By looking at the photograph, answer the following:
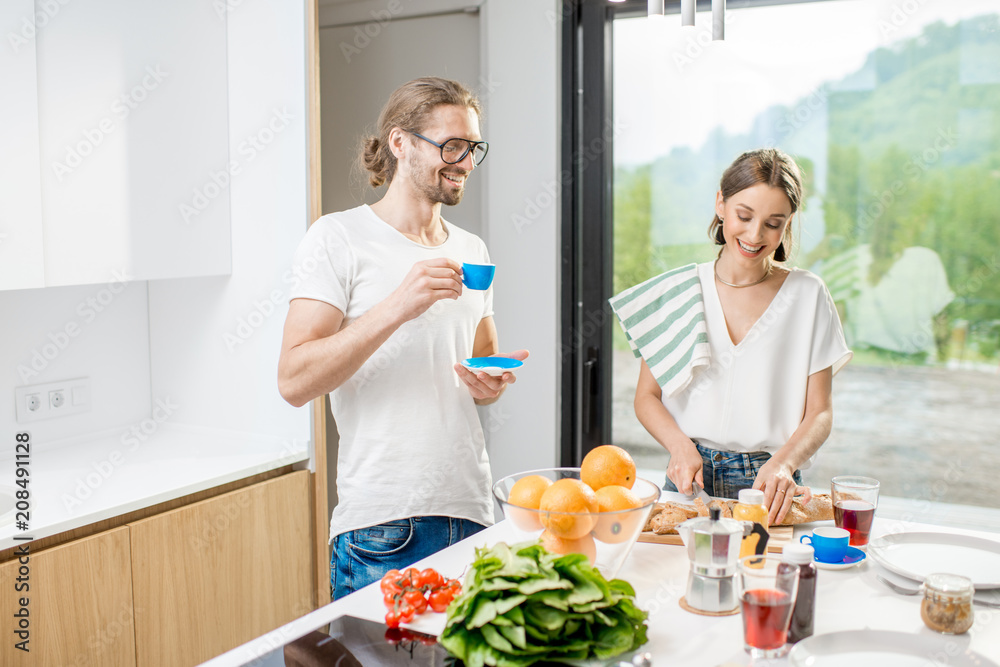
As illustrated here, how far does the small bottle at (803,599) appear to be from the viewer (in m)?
1.04

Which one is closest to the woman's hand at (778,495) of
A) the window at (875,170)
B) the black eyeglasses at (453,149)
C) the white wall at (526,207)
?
the black eyeglasses at (453,149)

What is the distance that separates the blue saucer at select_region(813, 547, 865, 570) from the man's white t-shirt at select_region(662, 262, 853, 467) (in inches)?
19.3

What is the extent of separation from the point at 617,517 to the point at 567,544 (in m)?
0.08

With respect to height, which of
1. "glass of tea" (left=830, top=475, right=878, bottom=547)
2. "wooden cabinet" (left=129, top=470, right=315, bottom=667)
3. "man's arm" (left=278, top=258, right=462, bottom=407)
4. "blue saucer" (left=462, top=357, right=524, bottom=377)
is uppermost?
"man's arm" (left=278, top=258, right=462, bottom=407)

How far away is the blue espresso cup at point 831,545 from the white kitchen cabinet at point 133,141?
176 cm

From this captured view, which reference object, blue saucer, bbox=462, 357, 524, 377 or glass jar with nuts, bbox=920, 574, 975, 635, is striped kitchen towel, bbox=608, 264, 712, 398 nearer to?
blue saucer, bbox=462, 357, 524, 377

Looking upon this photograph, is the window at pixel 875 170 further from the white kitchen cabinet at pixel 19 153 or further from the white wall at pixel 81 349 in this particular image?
the white kitchen cabinet at pixel 19 153

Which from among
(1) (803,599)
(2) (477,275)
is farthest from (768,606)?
(2) (477,275)

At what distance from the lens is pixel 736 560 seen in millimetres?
1134

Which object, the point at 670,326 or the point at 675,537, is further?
the point at 670,326

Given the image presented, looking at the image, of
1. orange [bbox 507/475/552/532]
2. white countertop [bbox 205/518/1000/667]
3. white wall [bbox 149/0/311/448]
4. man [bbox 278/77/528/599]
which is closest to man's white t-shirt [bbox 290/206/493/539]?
man [bbox 278/77/528/599]

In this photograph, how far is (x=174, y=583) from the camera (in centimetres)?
197

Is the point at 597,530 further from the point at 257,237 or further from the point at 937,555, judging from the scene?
the point at 257,237

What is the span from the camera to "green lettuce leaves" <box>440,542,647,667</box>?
0.93 metres
